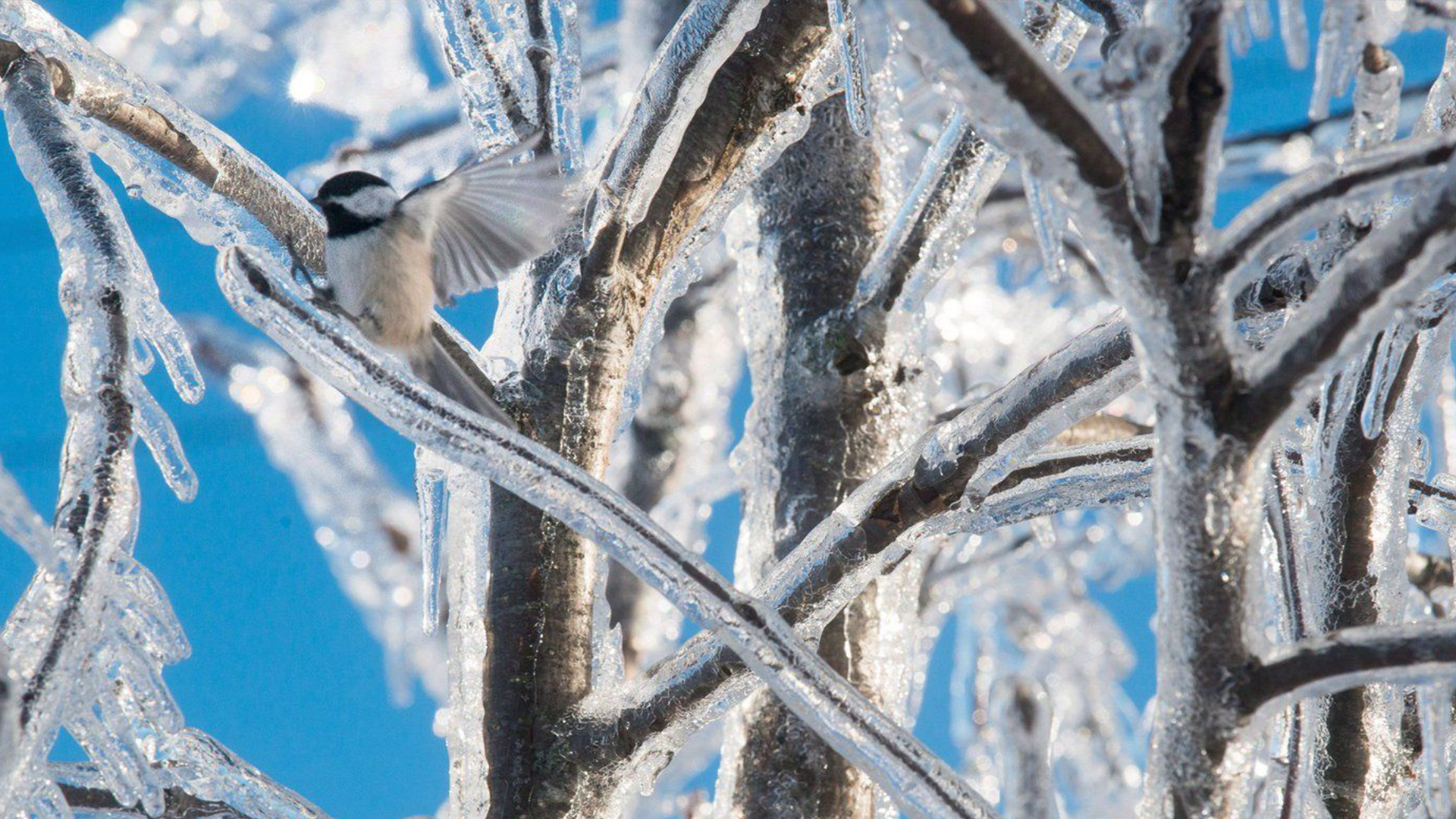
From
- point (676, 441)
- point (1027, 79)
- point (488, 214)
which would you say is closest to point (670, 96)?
point (488, 214)

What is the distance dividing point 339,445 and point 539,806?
953 mm

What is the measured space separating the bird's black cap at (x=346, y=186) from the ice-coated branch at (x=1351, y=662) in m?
0.96

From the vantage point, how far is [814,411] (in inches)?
47.1

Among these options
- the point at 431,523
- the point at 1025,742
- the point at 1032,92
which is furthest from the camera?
the point at 431,523

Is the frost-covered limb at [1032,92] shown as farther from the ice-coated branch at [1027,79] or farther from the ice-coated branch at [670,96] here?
the ice-coated branch at [670,96]

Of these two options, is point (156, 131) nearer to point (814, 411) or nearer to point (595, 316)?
point (595, 316)

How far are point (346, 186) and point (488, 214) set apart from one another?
233 mm

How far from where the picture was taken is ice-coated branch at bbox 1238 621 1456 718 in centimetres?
51

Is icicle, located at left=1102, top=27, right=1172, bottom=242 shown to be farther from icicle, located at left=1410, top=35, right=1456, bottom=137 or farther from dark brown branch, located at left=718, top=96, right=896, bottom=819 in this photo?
dark brown branch, located at left=718, top=96, right=896, bottom=819

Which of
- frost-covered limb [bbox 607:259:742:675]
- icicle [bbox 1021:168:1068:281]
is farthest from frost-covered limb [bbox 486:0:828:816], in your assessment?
frost-covered limb [bbox 607:259:742:675]

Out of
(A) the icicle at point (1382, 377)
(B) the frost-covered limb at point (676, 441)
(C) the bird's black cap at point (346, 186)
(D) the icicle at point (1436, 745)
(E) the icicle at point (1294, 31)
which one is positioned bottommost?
(D) the icicle at point (1436, 745)

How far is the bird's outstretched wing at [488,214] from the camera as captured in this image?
0.98 metres

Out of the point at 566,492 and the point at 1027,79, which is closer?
the point at 1027,79

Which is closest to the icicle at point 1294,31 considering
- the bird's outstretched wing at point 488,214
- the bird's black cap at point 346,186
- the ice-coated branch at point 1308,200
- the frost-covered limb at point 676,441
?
the ice-coated branch at point 1308,200
